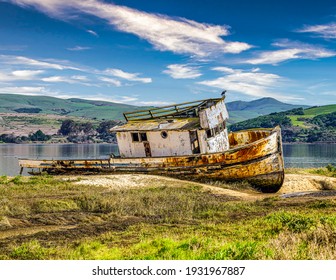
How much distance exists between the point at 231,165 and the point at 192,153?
329cm

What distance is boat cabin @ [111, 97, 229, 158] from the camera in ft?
91.0

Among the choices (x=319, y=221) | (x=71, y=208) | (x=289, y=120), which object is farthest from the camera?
(x=289, y=120)

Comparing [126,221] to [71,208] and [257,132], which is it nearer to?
[71,208]

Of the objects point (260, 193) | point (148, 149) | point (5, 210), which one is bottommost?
point (260, 193)

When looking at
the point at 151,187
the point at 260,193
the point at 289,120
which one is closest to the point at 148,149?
the point at 151,187

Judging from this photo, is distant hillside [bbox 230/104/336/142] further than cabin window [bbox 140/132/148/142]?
Yes

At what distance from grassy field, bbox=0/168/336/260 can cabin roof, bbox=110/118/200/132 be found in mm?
6134

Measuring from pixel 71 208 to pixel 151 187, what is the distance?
7.16m

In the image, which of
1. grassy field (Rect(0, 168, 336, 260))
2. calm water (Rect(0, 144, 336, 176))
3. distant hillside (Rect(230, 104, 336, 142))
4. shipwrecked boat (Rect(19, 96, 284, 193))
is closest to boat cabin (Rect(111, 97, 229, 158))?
shipwrecked boat (Rect(19, 96, 284, 193))

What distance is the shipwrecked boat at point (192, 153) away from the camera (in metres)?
25.5

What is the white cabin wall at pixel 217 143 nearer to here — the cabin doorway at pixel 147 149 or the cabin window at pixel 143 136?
the cabin doorway at pixel 147 149

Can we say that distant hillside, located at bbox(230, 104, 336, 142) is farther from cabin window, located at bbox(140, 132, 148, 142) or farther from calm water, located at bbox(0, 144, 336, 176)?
cabin window, located at bbox(140, 132, 148, 142)

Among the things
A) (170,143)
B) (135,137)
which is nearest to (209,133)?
(170,143)

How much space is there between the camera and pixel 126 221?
14352 millimetres
